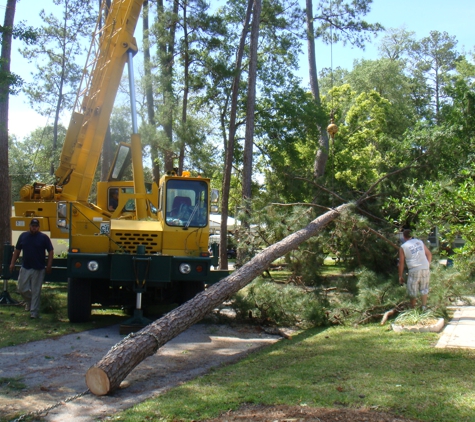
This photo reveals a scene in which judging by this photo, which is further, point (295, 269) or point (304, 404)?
point (295, 269)

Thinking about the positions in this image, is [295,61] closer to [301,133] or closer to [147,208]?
[301,133]

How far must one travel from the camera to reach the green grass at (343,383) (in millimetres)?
5109

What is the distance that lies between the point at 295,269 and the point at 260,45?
39.4ft

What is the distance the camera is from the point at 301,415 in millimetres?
4871

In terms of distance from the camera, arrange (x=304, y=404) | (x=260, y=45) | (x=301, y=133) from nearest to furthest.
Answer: (x=304, y=404), (x=301, y=133), (x=260, y=45)

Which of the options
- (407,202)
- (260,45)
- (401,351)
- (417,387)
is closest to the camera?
(417,387)

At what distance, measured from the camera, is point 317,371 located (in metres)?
Result: 6.49

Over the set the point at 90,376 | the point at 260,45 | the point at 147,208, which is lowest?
the point at 90,376

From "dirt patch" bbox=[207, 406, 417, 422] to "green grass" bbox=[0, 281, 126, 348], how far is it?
4822 millimetres

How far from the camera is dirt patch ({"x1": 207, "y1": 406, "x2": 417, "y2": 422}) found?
4.72 meters

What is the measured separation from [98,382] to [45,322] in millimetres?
4804

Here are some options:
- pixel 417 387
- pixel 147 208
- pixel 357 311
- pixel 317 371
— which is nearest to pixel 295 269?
pixel 357 311

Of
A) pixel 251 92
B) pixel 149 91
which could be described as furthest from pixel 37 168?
pixel 251 92

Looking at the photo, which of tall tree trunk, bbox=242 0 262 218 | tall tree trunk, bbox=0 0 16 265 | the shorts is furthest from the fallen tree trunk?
tall tree trunk, bbox=0 0 16 265
